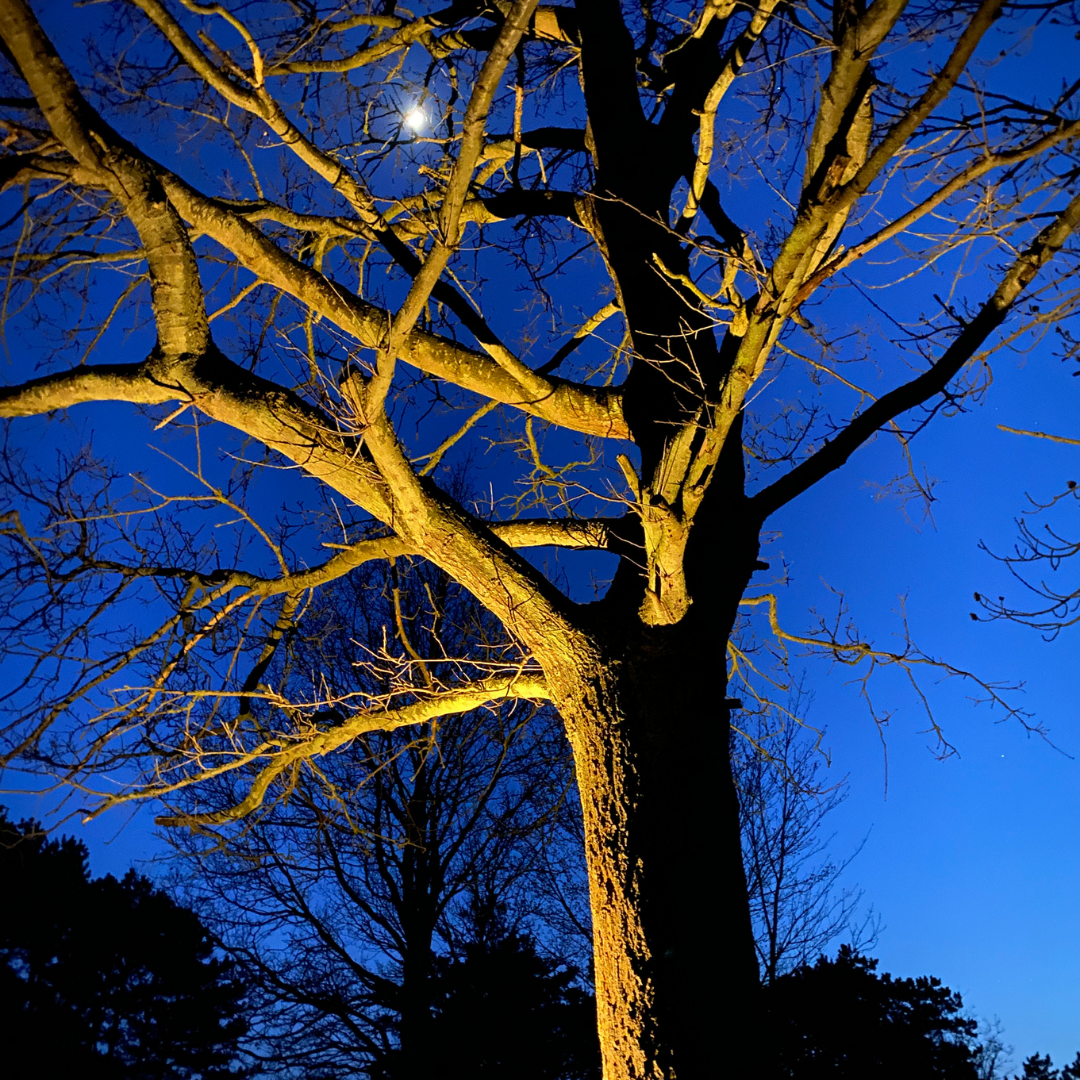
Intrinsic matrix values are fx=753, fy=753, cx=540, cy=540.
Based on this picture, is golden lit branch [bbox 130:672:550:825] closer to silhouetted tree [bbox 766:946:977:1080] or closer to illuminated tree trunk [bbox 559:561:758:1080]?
illuminated tree trunk [bbox 559:561:758:1080]

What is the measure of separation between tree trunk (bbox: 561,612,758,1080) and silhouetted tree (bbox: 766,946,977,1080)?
25.3 feet

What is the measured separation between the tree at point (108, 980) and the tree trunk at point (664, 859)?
1083 centimetres

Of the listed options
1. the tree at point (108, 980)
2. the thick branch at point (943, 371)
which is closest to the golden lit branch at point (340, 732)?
the thick branch at point (943, 371)

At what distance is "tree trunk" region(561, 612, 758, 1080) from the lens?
8.06 feet

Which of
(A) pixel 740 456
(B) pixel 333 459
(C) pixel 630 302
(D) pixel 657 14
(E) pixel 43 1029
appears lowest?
(E) pixel 43 1029

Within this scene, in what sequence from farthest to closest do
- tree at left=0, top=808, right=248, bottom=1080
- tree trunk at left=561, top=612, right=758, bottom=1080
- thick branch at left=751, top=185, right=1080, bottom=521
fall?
tree at left=0, top=808, right=248, bottom=1080, thick branch at left=751, top=185, right=1080, bottom=521, tree trunk at left=561, top=612, right=758, bottom=1080

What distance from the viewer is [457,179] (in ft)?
8.89

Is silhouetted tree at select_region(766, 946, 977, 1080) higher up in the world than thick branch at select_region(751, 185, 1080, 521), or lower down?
A: lower down

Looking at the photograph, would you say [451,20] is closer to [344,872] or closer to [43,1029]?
[344,872]

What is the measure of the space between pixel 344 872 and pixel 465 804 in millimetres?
1613

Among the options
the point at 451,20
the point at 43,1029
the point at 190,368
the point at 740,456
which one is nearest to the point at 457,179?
the point at 190,368

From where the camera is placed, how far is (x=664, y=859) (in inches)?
105

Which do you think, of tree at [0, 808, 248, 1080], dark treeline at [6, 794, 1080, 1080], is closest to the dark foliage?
dark treeline at [6, 794, 1080, 1080]

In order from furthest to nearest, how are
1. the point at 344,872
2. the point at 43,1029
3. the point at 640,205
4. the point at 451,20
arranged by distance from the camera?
the point at 43,1029 < the point at 344,872 < the point at 451,20 < the point at 640,205
